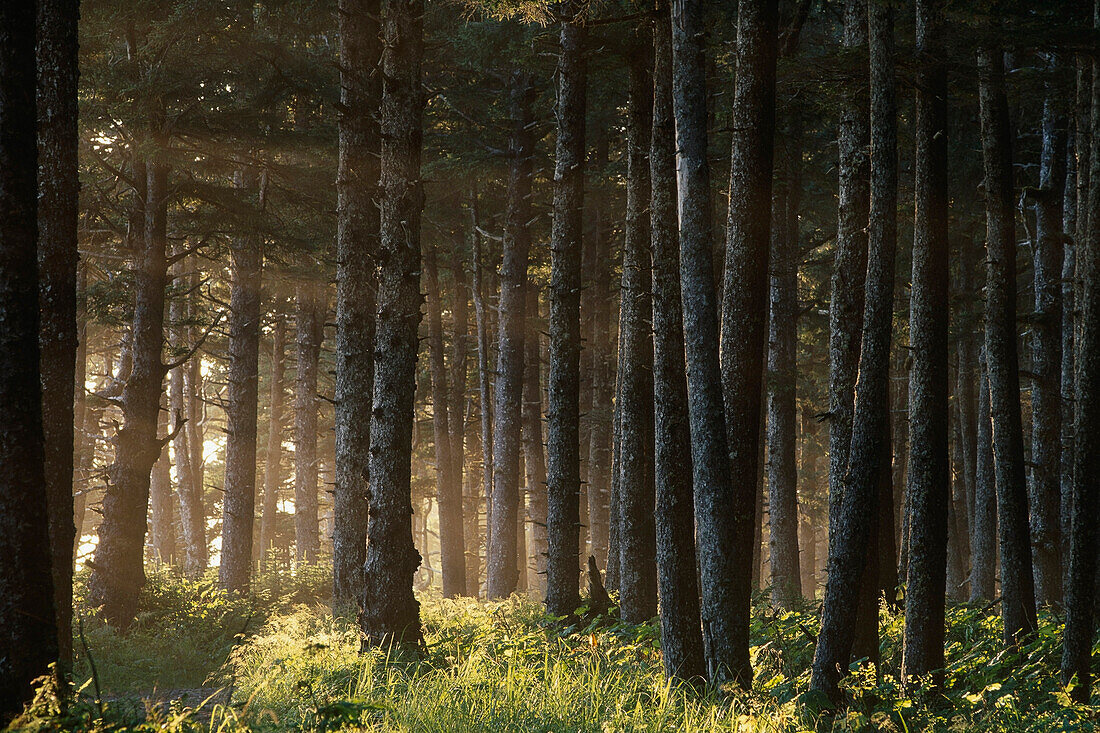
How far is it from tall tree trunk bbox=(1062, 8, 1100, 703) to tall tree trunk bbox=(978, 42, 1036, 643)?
190 cm

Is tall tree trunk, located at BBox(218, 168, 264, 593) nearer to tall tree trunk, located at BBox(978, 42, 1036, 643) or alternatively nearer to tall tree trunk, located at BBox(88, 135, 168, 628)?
tall tree trunk, located at BBox(88, 135, 168, 628)

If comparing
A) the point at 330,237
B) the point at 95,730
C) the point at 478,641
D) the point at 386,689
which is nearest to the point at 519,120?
the point at 330,237

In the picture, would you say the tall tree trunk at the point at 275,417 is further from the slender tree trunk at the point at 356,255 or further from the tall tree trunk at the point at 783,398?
the tall tree trunk at the point at 783,398

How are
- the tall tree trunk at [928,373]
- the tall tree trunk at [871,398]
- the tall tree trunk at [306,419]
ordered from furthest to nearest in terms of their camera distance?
the tall tree trunk at [306,419], the tall tree trunk at [928,373], the tall tree trunk at [871,398]

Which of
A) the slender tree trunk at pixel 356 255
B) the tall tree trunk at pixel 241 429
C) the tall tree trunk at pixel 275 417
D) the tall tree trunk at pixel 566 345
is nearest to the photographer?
the slender tree trunk at pixel 356 255

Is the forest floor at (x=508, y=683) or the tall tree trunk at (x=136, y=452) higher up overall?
the tall tree trunk at (x=136, y=452)

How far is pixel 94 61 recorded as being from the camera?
14789 millimetres

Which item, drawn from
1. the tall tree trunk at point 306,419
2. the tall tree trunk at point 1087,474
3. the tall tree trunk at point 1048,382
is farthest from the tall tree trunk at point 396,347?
the tall tree trunk at point 306,419

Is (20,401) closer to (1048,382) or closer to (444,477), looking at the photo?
(1048,382)

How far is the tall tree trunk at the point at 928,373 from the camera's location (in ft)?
31.1

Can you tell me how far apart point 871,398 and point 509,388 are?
10348 mm

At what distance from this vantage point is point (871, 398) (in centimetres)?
838

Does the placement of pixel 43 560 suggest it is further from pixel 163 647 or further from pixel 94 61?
pixel 94 61

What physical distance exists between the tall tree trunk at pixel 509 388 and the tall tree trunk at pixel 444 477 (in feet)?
10.0
